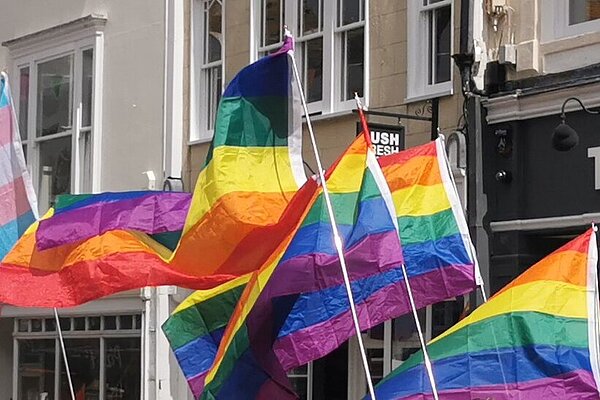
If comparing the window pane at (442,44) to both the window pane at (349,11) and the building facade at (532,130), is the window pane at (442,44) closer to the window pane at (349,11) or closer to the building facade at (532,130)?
the building facade at (532,130)

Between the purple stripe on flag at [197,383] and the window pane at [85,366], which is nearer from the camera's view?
the purple stripe on flag at [197,383]

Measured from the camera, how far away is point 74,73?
20172 millimetres

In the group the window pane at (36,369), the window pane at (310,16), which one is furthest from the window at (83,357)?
the window pane at (310,16)

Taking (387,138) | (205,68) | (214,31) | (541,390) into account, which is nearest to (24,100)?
(205,68)

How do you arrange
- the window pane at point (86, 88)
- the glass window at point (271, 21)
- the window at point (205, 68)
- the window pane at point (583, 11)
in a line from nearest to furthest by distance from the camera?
the window pane at point (583, 11), the glass window at point (271, 21), the window at point (205, 68), the window pane at point (86, 88)

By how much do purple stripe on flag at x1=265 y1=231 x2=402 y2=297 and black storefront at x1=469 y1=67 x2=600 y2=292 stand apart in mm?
3103

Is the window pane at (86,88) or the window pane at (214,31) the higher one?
the window pane at (214,31)

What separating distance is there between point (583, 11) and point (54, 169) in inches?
372

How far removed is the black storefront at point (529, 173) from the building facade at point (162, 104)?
1.10ft

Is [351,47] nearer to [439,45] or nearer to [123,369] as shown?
[439,45]

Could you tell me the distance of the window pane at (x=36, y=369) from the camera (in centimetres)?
2095

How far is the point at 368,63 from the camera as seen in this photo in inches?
609

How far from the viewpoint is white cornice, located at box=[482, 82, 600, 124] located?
1282 centimetres

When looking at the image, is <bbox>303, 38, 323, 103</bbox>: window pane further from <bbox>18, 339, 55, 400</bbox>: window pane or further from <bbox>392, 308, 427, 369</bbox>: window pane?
<bbox>18, 339, 55, 400</bbox>: window pane
